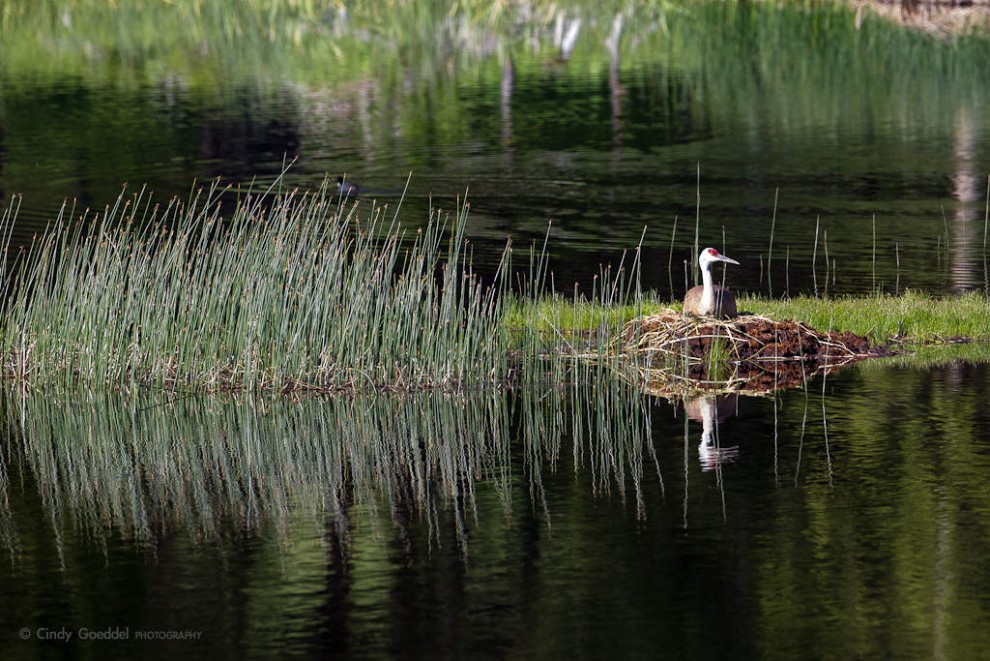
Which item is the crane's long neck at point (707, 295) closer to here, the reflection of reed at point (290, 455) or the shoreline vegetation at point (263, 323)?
the shoreline vegetation at point (263, 323)

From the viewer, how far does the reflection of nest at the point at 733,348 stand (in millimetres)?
15453

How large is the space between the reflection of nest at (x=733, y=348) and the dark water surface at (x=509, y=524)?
0.71 m

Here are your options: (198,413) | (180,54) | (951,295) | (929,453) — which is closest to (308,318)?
(198,413)

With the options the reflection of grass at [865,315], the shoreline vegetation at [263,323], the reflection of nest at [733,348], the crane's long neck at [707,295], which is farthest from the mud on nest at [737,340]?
the shoreline vegetation at [263,323]

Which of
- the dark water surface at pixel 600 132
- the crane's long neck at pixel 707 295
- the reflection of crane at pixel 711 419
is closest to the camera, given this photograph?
the reflection of crane at pixel 711 419

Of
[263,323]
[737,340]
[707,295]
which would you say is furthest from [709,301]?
[263,323]

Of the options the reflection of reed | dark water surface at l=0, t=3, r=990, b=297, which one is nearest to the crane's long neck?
the reflection of reed

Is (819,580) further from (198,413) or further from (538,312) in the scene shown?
(538,312)

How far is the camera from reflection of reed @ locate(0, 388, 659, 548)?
1139 centimetres

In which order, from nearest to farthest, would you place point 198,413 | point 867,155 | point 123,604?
point 123,604, point 198,413, point 867,155

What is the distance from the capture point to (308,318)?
→ 14.5 metres

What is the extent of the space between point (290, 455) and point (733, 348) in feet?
14.6

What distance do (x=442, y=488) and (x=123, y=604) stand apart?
2.85 metres

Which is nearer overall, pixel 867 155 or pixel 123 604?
pixel 123 604
